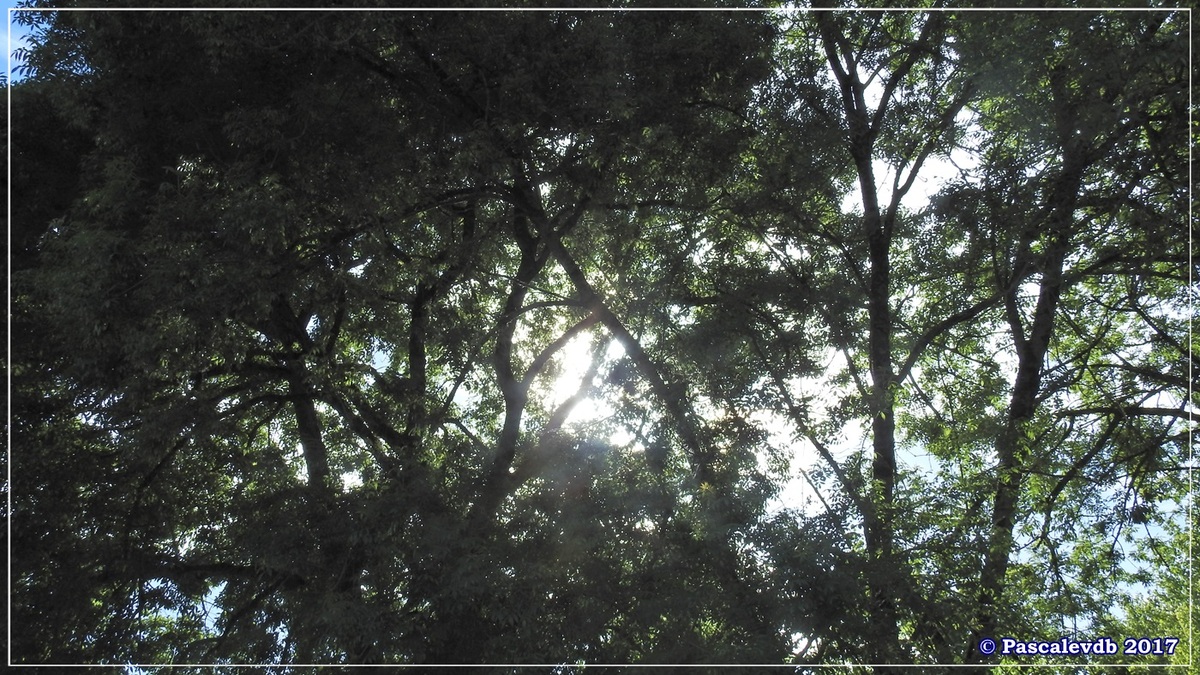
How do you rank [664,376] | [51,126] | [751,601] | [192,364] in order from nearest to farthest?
[751,601] → [192,364] → [51,126] → [664,376]

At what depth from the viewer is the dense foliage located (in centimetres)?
625

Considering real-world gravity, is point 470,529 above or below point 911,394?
below

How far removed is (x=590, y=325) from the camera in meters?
8.95

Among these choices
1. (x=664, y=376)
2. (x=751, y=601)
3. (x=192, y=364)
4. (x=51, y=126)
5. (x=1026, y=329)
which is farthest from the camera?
(x=1026, y=329)

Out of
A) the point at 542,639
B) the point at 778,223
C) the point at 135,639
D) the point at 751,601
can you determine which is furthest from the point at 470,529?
the point at 778,223

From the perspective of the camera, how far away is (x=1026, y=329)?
8703 mm

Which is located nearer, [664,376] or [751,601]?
[751,601]

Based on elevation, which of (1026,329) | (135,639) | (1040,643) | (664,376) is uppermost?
(1026,329)

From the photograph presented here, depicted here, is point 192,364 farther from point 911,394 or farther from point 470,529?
point 911,394

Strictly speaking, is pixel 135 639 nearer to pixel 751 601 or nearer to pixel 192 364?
pixel 192 364

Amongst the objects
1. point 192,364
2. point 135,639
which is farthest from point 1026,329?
point 135,639

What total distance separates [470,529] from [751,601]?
196 centimetres

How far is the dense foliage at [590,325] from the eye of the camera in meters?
6.25

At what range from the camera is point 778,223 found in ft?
26.5
